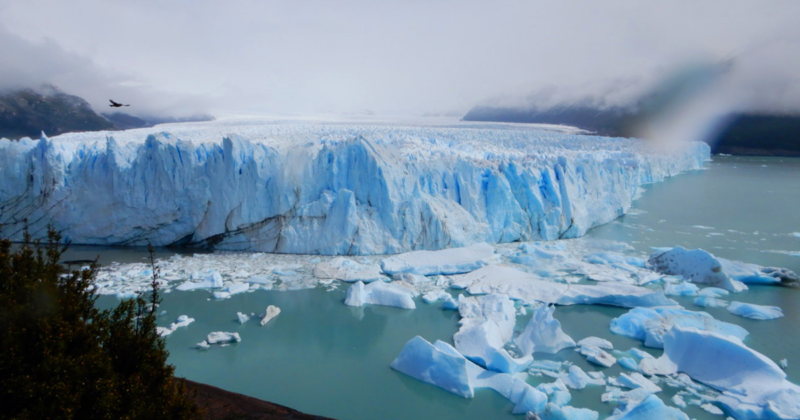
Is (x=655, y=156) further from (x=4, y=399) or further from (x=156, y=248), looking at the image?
(x=4, y=399)

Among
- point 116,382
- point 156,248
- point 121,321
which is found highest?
point 121,321

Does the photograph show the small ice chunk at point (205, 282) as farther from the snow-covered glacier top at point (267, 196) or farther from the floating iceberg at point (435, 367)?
the floating iceberg at point (435, 367)

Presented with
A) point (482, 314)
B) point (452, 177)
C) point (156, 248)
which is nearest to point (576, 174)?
point (452, 177)

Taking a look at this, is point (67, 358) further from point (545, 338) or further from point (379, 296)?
point (379, 296)

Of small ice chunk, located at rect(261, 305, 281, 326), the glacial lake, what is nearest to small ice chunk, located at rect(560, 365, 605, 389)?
the glacial lake

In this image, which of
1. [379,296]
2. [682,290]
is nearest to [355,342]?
[379,296]

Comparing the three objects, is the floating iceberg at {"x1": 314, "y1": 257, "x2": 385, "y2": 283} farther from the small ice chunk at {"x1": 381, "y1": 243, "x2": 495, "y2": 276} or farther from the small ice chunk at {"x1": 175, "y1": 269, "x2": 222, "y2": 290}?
the small ice chunk at {"x1": 175, "y1": 269, "x2": 222, "y2": 290}

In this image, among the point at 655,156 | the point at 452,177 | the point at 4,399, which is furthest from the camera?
the point at 655,156
